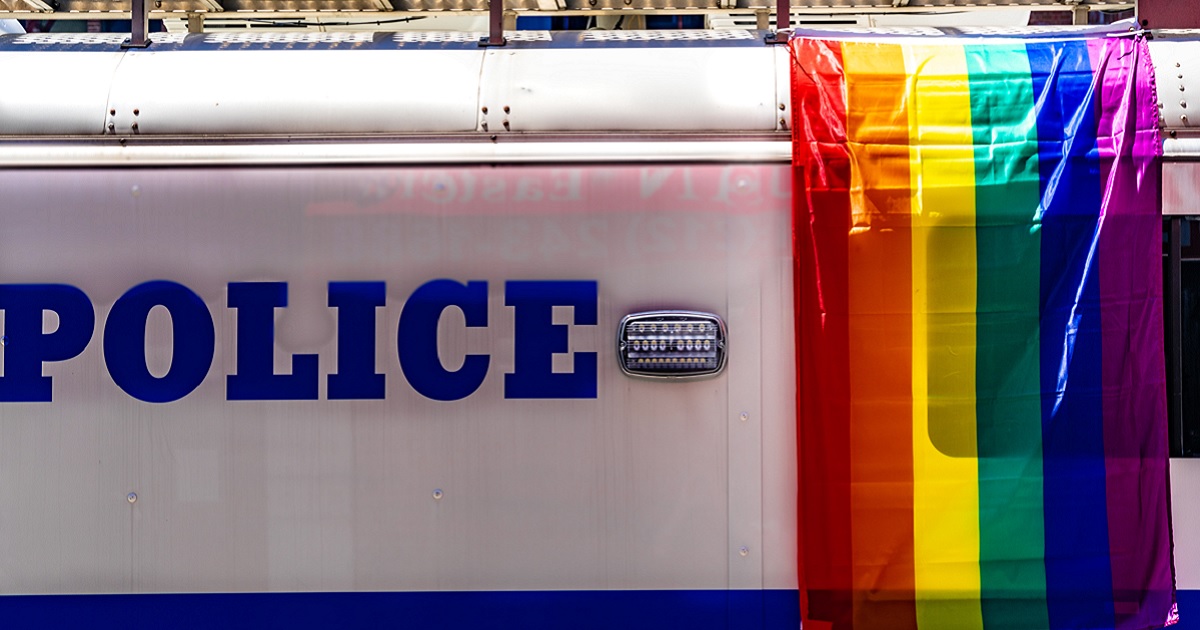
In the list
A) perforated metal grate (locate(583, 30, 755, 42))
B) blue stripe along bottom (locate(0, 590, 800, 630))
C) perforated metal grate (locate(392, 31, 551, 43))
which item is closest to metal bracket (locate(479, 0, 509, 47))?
perforated metal grate (locate(392, 31, 551, 43))

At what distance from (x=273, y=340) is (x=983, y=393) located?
1.78 meters

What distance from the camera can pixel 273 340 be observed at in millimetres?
2383

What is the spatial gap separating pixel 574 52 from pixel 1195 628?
7.19 ft

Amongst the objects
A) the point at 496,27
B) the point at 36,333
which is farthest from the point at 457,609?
the point at 496,27

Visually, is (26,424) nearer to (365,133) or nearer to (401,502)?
(401,502)

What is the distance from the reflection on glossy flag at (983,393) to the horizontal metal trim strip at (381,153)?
0.87 feet

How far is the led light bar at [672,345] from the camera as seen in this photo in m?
2.34

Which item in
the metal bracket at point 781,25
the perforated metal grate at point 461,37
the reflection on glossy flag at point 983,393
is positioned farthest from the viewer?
the perforated metal grate at point 461,37

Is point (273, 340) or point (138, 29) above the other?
point (138, 29)

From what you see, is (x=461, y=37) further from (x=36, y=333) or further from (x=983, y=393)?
(x=983, y=393)

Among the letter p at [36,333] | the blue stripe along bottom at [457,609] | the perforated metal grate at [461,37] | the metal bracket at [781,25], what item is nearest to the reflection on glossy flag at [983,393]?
the blue stripe along bottom at [457,609]

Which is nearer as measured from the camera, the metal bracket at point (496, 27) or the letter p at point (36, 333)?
the letter p at point (36, 333)

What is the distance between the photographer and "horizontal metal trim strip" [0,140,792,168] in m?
2.39

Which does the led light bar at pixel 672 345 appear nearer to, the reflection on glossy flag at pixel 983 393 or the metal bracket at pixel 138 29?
the reflection on glossy flag at pixel 983 393
